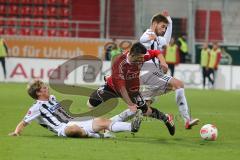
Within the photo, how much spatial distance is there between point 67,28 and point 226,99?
43.3 feet

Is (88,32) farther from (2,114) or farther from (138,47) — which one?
(138,47)

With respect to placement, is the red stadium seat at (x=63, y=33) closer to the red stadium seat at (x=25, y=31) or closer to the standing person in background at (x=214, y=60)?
the red stadium seat at (x=25, y=31)

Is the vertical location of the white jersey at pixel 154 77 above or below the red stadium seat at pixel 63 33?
above

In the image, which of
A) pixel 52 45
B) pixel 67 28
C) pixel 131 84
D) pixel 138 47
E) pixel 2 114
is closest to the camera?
pixel 138 47

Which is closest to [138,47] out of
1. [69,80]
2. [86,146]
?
[86,146]

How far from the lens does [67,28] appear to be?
35.3m

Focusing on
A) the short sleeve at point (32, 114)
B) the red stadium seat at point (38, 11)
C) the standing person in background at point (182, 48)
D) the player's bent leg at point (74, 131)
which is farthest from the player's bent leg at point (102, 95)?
the red stadium seat at point (38, 11)

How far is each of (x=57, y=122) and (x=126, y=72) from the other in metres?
1.43

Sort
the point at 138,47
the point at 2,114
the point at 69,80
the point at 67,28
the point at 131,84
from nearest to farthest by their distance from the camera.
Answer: the point at 138,47 → the point at 131,84 → the point at 2,114 → the point at 69,80 → the point at 67,28

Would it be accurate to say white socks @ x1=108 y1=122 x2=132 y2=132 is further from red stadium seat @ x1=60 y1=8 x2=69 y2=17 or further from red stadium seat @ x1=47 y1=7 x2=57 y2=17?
red stadium seat @ x1=47 y1=7 x2=57 y2=17

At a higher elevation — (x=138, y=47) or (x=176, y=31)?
(x=138, y=47)

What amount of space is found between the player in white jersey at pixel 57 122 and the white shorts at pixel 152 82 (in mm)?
1787

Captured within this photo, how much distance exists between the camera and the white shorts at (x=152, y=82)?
12.9 m

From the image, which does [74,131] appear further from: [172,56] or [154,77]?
[172,56]
